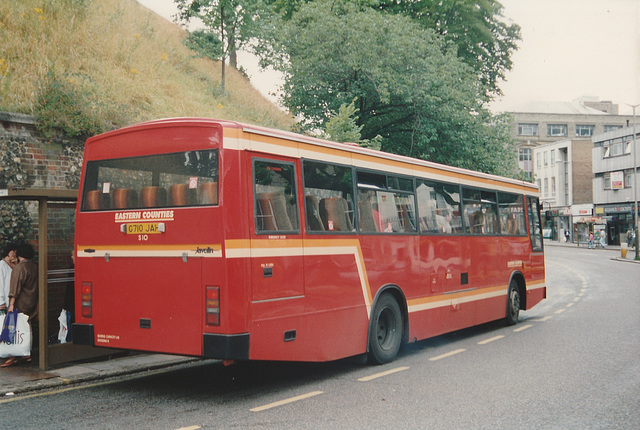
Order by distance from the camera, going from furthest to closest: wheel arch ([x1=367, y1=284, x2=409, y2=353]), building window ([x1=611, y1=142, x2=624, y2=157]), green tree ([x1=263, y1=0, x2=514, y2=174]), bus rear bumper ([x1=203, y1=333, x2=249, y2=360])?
building window ([x1=611, y1=142, x2=624, y2=157]) < green tree ([x1=263, y1=0, x2=514, y2=174]) < wheel arch ([x1=367, y1=284, x2=409, y2=353]) < bus rear bumper ([x1=203, y1=333, x2=249, y2=360])

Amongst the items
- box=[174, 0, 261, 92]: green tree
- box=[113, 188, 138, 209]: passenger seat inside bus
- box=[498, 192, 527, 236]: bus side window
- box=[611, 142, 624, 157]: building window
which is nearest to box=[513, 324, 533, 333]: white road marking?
box=[498, 192, 527, 236]: bus side window

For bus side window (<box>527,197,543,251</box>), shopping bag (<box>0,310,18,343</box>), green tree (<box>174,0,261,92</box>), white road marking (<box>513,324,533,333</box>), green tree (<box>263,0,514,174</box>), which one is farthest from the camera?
green tree (<box>263,0,514,174</box>)

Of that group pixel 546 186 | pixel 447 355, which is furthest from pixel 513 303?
pixel 546 186

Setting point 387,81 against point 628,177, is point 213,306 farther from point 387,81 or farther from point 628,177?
point 628,177

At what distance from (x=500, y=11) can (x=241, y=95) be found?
55.6 ft

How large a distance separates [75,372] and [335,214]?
13.9 feet

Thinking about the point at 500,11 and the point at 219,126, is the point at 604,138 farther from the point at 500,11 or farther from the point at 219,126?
the point at 219,126

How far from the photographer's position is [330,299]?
27.0ft

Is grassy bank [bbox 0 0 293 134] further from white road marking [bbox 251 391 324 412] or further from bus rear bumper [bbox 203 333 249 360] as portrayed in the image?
white road marking [bbox 251 391 324 412]

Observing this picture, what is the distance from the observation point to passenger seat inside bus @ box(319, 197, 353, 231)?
27.4 feet

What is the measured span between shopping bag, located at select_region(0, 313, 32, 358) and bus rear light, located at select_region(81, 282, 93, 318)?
1.75m

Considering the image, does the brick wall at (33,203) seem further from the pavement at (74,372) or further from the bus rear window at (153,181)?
the bus rear window at (153,181)

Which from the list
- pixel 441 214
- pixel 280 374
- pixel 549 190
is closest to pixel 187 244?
pixel 280 374

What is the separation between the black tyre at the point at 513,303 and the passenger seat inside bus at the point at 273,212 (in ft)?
26.8
